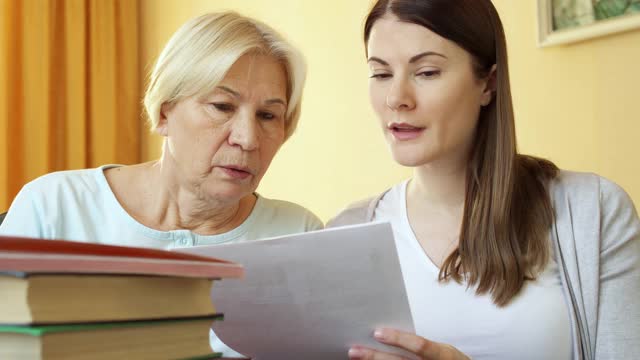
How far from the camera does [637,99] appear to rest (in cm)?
219

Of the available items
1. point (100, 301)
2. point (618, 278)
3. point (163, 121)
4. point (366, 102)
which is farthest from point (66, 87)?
point (100, 301)

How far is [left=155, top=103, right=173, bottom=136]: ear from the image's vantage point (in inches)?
56.9

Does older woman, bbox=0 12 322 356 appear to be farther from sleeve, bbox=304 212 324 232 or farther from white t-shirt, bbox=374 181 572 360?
white t-shirt, bbox=374 181 572 360

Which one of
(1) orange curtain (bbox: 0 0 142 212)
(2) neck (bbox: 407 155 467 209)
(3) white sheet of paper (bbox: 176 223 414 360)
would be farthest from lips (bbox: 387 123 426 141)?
(1) orange curtain (bbox: 0 0 142 212)

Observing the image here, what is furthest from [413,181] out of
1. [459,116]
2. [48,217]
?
[48,217]

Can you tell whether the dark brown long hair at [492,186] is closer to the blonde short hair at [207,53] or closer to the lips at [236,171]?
the blonde short hair at [207,53]

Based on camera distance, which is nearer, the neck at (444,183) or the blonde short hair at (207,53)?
the blonde short hair at (207,53)

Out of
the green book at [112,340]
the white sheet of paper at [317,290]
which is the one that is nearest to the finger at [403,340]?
the white sheet of paper at [317,290]

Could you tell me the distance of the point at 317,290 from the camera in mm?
853

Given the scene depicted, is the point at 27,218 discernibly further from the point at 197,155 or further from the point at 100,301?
the point at 100,301

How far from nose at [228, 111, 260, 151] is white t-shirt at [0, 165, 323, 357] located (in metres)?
0.21

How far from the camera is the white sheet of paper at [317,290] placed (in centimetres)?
81

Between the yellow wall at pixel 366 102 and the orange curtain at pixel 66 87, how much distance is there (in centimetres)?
16

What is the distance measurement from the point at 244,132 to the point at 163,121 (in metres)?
0.22
